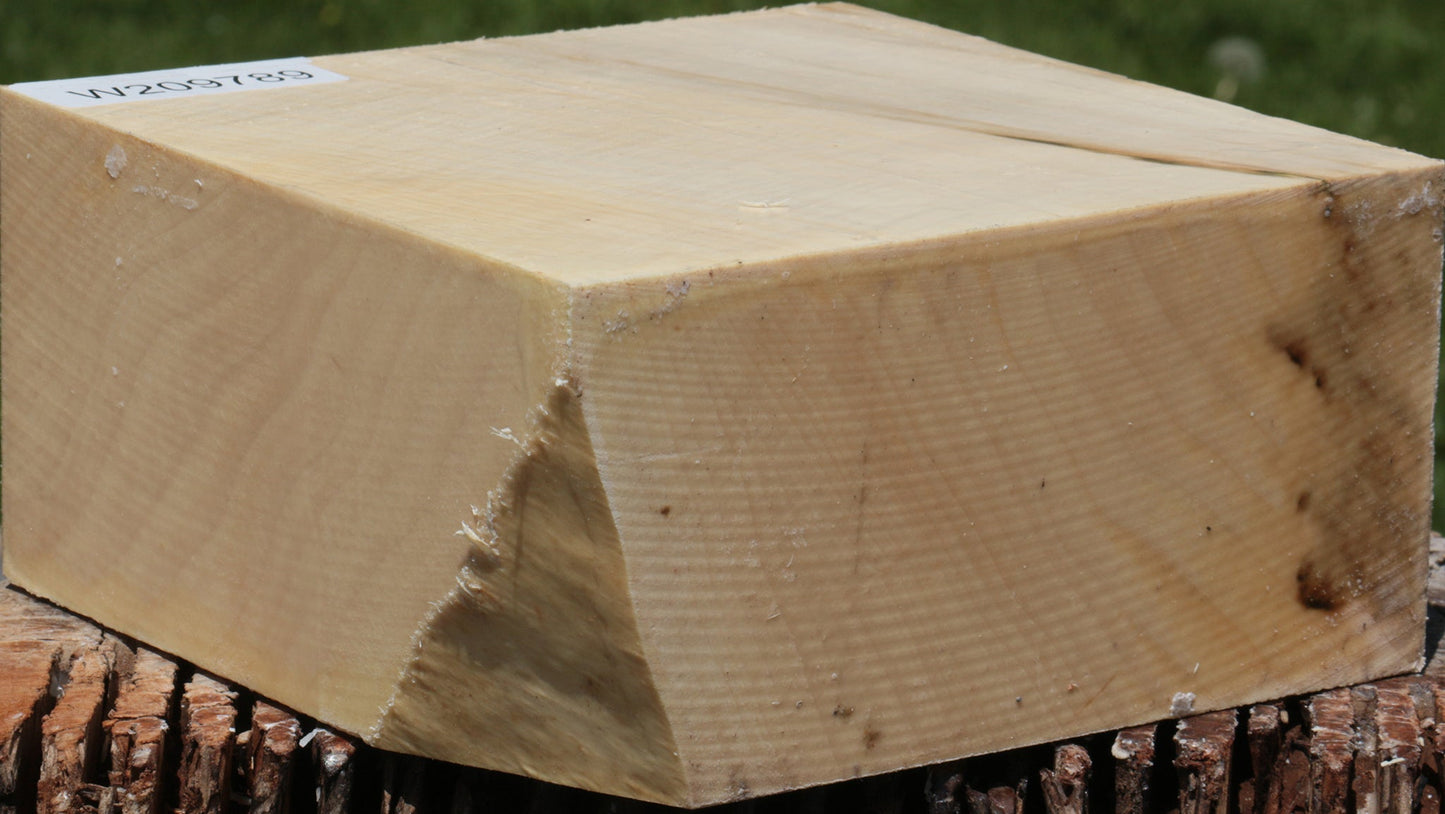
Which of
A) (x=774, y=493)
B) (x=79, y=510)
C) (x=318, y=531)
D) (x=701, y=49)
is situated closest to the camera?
(x=774, y=493)

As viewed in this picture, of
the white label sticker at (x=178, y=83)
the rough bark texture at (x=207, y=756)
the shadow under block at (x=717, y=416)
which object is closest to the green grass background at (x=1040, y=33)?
the white label sticker at (x=178, y=83)

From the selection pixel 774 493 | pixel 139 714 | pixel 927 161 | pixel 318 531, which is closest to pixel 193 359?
pixel 318 531

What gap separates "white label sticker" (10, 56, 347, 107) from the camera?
178cm

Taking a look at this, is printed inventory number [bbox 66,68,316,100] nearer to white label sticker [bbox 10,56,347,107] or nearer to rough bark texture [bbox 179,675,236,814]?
white label sticker [bbox 10,56,347,107]

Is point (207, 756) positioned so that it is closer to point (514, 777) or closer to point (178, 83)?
point (514, 777)

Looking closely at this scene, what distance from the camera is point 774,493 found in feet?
4.68

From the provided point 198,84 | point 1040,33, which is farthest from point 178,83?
point 1040,33

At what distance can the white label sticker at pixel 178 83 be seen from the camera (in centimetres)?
178

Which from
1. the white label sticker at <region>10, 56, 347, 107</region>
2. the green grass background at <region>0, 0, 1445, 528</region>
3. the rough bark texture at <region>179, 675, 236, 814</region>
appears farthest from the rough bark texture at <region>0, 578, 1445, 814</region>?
the green grass background at <region>0, 0, 1445, 528</region>

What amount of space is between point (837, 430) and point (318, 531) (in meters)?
0.46

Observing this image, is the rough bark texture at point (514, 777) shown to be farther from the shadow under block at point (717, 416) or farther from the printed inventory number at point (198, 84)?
the printed inventory number at point (198, 84)

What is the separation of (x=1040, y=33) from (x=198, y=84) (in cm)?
345

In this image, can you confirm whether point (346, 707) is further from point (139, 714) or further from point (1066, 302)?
point (1066, 302)

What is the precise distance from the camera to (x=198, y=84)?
6.20 feet
